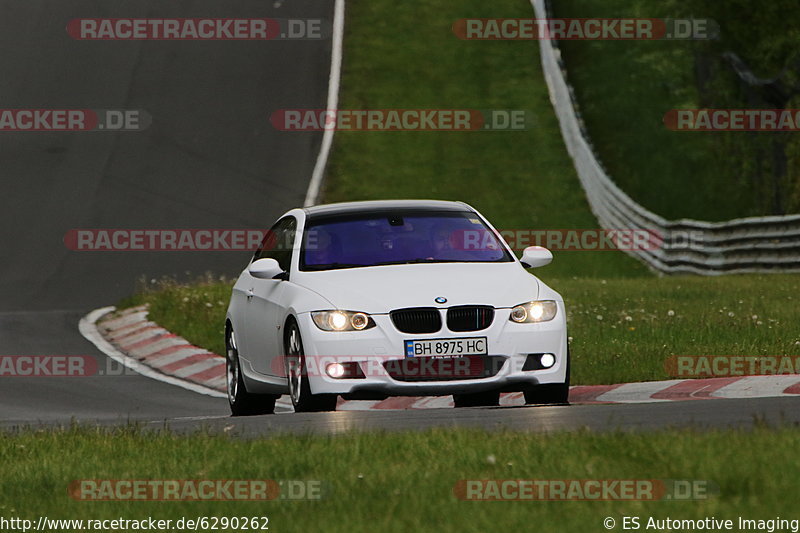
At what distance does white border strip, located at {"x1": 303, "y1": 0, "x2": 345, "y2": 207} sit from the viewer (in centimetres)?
3141

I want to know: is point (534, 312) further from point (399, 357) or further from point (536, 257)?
point (399, 357)

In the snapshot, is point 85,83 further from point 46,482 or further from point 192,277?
point 46,482

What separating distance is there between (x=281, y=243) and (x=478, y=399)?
2.00 m

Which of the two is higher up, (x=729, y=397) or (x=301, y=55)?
(x=301, y=55)

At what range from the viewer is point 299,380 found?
36.8 ft

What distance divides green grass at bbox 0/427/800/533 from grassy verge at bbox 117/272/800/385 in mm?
5006

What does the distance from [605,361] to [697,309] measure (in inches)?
140

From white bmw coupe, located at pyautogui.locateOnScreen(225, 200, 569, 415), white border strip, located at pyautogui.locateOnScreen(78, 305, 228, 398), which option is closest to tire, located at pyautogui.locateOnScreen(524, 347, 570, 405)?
white bmw coupe, located at pyautogui.locateOnScreen(225, 200, 569, 415)

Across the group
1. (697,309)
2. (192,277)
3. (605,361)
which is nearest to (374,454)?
(605,361)

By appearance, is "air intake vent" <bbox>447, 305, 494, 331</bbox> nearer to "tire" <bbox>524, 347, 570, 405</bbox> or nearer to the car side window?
"tire" <bbox>524, 347, 570, 405</bbox>

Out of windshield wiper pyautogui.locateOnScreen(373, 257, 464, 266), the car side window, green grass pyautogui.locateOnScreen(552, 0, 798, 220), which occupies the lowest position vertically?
windshield wiper pyautogui.locateOnScreen(373, 257, 464, 266)

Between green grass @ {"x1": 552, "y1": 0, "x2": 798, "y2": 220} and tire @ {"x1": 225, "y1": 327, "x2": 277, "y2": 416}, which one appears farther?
green grass @ {"x1": 552, "y1": 0, "x2": 798, "y2": 220}

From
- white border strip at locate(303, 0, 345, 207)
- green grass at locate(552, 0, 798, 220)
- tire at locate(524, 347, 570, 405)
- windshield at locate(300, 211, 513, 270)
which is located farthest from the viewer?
green grass at locate(552, 0, 798, 220)

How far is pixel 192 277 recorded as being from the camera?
25719 mm
